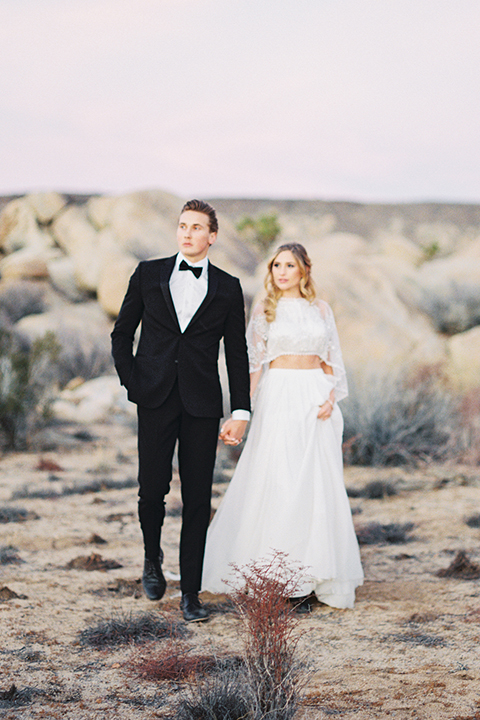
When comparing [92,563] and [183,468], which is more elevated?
[183,468]

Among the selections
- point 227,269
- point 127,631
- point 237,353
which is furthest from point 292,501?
point 227,269

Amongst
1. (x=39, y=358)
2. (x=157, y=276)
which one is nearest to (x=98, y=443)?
(x=39, y=358)

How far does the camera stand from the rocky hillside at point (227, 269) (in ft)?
42.4

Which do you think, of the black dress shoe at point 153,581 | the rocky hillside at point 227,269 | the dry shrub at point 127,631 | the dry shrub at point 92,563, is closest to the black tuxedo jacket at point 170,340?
the black dress shoe at point 153,581

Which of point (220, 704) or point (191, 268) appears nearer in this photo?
point (220, 704)

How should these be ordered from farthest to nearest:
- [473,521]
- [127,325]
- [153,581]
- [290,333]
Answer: [473,521]
[290,333]
[153,581]
[127,325]

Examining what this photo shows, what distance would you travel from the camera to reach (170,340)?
3723mm

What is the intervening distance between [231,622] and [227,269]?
16.1 meters

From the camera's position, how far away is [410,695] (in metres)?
2.85

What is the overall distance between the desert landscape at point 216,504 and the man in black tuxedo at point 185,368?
56 centimetres

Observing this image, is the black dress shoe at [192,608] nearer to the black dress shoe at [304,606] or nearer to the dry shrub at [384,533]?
the black dress shoe at [304,606]

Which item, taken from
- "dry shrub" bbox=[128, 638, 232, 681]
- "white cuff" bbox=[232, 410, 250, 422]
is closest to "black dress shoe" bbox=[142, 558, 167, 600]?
"dry shrub" bbox=[128, 638, 232, 681]

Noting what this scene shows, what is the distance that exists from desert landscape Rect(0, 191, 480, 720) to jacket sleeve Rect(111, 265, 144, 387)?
1.30 m

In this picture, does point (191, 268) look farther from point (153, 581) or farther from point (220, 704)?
point (220, 704)
